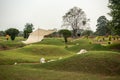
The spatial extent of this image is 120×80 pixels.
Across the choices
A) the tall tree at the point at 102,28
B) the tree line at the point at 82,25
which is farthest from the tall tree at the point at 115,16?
the tall tree at the point at 102,28

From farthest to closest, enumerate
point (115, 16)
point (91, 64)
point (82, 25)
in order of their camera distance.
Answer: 1. point (82, 25)
2. point (115, 16)
3. point (91, 64)

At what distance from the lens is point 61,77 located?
1594cm

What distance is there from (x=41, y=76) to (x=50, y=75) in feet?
2.68

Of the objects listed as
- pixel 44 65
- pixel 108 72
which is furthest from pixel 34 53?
pixel 108 72

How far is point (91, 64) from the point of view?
1986cm

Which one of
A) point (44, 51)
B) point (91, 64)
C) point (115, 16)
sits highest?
point (115, 16)

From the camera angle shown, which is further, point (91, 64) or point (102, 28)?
point (102, 28)

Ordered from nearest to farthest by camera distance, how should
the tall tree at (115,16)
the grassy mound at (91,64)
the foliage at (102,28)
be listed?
the grassy mound at (91,64)
the tall tree at (115,16)
the foliage at (102,28)

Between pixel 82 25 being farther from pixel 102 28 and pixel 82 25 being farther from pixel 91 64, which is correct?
pixel 91 64

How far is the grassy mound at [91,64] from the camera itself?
19.0 m

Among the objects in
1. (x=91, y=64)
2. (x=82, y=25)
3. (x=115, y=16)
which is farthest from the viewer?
(x=82, y=25)

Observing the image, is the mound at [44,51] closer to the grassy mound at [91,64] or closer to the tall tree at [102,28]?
the grassy mound at [91,64]

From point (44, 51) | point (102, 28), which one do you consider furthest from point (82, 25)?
point (44, 51)

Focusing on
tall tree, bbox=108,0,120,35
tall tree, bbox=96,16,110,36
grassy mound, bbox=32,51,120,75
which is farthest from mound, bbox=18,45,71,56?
tall tree, bbox=96,16,110,36
